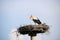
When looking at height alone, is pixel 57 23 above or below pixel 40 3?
below

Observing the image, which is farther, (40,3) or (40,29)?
(40,3)

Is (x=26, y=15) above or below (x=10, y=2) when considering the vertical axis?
below

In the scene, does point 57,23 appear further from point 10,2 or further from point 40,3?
point 10,2

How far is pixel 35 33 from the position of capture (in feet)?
7.83

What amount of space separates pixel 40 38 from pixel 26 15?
0.42 m

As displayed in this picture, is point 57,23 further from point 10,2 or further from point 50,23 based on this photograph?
point 10,2

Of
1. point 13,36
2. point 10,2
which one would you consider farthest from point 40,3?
point 13,36

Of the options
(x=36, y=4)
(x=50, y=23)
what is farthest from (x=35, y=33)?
(x=36, y=4)

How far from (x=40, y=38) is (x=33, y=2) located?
0.58 meters

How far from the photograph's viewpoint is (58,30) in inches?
100

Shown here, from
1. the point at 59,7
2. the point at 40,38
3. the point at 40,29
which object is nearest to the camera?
the point at 40,29

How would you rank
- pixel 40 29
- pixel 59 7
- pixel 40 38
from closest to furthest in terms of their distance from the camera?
pixel 40 29
pixel 40 38
pixel 59 7

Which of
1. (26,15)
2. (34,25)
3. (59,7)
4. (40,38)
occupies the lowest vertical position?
(40,38)

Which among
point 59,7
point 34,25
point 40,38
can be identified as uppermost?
point 59,7
